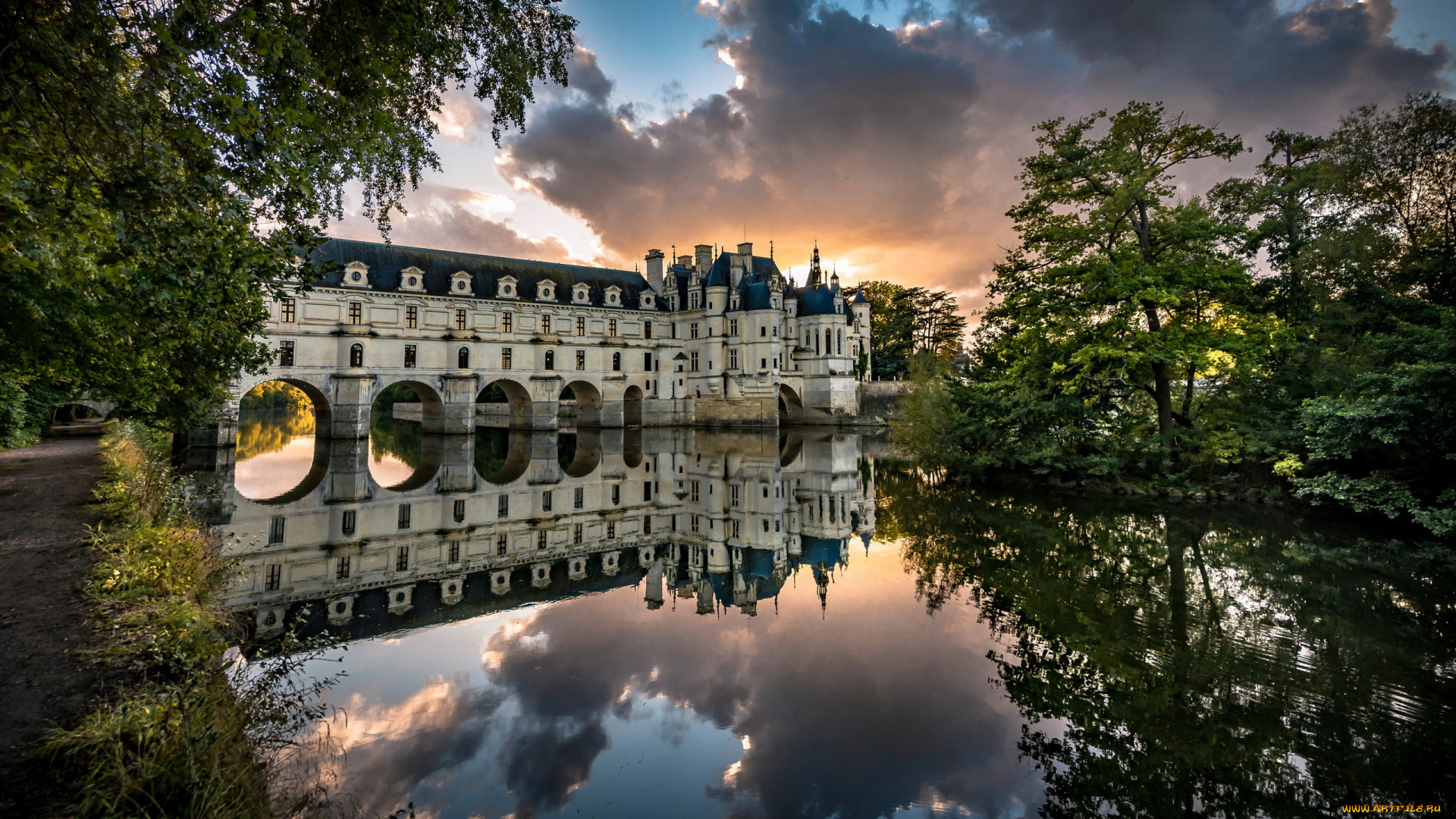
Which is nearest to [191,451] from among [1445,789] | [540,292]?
[540,292]

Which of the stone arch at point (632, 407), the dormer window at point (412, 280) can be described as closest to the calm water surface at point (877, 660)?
the dormer window at point (412, 280)

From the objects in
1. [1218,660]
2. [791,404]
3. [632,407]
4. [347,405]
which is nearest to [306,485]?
[347,405]

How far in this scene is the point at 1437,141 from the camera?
40.1 feet

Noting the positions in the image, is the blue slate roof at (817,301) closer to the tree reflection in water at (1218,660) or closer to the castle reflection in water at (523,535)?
the castle reflection in water at (523,535)

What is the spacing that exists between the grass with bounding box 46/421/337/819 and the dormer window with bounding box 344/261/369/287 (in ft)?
88.1

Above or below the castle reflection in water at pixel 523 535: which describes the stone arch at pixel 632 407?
above

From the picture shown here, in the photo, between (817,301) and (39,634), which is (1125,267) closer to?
(39,634)

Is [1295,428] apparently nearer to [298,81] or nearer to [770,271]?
[298,81]

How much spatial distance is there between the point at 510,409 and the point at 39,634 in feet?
124

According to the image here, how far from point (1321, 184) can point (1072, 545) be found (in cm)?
1206

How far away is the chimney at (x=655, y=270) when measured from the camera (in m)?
46.3

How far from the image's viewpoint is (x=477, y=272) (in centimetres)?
3681

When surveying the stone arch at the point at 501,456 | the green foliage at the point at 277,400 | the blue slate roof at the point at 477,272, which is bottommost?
the stone arch at the point at 501,456

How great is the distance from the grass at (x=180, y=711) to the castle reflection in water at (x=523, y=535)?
3.05 ft
